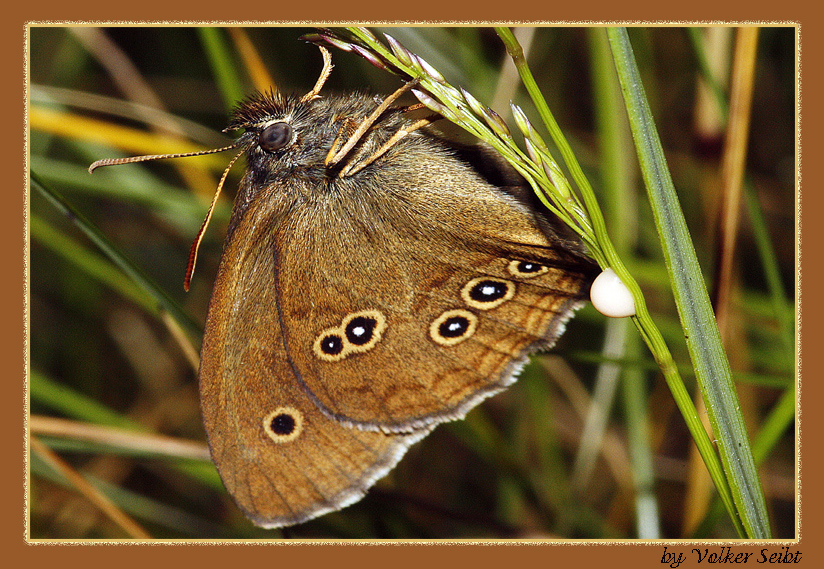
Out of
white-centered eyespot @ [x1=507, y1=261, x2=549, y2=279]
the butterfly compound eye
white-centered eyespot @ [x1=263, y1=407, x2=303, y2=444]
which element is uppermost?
the butterfly compound eye

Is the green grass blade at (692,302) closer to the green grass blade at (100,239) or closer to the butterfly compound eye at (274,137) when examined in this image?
the butterfly compound eye at (274,137)

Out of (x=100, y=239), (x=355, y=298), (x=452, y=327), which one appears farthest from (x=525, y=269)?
(x=100, y=239)

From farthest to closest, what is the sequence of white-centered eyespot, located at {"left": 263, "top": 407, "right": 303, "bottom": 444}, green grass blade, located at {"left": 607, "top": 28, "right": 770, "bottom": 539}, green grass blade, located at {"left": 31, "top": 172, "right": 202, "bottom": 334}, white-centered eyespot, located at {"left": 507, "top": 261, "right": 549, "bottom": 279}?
white-centered eyespot, located at {"left": 263, "top": 407, "right": 303, "bottom": 444} → white-centered eyespot, located at {"left": 507, "top": 261, "right": 549, "bottom": 279} → green grass blade, located at {"left": 31, "top": 172, "right": 202, "bottom": 334} → green grass blade, located at {"left": 607, "top": 28, "right": 770, "bottom": 539}

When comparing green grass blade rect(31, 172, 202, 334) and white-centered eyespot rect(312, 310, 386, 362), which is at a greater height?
green grass blade rect(31, 172, 202, 334)

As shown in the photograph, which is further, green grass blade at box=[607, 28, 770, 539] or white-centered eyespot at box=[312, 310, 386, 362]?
white-centered eyespot at box=[312, 310, 386, 362]

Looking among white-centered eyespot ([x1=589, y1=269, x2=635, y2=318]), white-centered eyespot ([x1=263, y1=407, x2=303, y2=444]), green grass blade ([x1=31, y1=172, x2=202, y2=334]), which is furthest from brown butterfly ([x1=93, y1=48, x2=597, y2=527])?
white-centered eyespot ([x1=589, y1=269, x2=635, y2=318])

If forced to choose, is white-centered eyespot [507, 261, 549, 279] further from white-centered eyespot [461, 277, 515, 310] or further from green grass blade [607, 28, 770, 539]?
green grass blade [607, 28, 770, 539]

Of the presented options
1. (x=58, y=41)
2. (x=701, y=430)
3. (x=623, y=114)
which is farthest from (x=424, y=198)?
(x=58, y=41)

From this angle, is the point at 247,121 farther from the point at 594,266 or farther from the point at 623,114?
the point at 623,114
